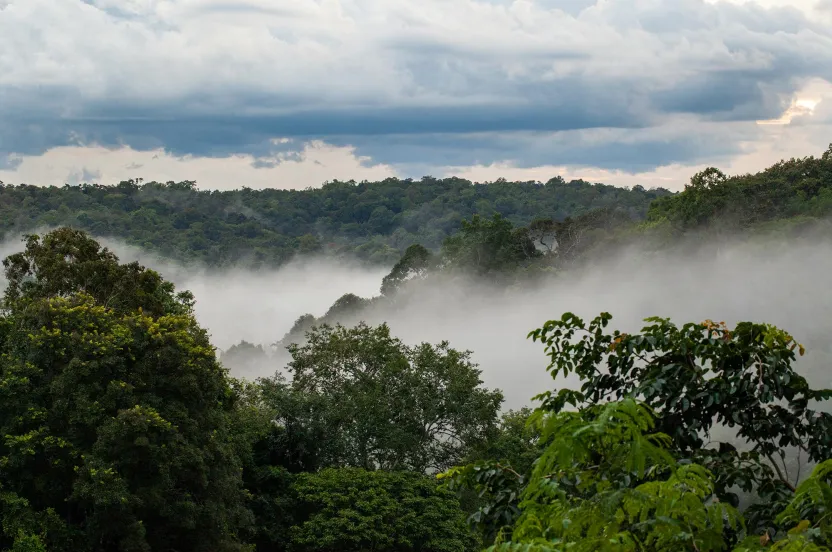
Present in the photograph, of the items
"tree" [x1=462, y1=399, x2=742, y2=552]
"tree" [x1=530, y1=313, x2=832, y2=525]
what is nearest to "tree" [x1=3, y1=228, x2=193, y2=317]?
"tree" [x1=530, y1=313, x2=832, y2=525]

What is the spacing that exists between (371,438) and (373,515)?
4456 millimetres

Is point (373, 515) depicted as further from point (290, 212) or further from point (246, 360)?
point (290, 212)

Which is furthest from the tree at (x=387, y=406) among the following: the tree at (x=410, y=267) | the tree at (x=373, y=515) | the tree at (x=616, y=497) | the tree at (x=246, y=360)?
the tree at (x=410, y=267)

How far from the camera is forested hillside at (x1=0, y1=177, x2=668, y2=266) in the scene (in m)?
148

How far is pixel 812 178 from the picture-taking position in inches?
2736

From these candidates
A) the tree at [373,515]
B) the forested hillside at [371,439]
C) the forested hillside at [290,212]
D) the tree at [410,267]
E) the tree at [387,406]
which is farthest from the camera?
the forested hillside at [290,212]

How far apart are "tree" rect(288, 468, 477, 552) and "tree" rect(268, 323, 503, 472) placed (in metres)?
2.16

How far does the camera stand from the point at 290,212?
178 metres

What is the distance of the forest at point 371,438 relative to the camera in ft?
17.8

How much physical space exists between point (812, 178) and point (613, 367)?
222ft

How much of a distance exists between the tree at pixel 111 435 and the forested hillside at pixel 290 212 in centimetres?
11579

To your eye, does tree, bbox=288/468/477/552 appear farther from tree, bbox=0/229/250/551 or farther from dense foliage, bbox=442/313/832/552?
dense foliage, bbox=442/313/832/552

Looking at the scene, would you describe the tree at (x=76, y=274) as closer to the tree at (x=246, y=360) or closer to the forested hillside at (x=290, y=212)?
the tree at (x=246, y=360)

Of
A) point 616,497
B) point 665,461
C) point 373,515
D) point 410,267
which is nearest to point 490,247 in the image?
point 410,267
